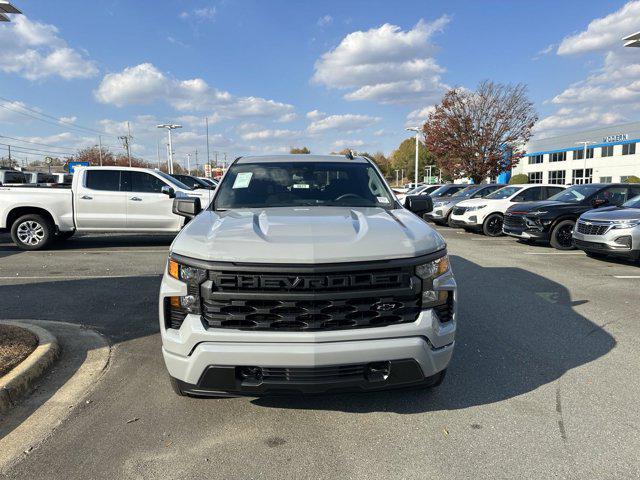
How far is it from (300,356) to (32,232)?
10.6 m

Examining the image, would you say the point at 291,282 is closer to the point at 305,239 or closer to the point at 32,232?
the point at 305,239

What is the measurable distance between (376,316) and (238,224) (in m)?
1.20

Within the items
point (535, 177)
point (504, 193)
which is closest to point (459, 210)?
point (504, 193)

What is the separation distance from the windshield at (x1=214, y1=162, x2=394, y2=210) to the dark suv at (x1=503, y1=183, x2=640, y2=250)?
821 cm

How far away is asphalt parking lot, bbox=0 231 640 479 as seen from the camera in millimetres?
2695

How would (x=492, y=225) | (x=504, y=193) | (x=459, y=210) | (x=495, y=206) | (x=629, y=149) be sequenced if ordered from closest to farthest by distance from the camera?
(x=495, y=206)
(x=492, y=225)
(x=504, y=193)
(x=459, y=210)
(x=629, y=149)

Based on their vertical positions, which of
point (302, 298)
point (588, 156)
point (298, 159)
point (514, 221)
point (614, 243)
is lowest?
point (614, 243)

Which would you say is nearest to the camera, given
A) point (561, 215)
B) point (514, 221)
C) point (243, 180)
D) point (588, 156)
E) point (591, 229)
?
point (243, 180)

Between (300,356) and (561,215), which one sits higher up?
(561,215)

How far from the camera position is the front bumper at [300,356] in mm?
2727

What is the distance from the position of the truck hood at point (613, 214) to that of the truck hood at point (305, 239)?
7.28 m

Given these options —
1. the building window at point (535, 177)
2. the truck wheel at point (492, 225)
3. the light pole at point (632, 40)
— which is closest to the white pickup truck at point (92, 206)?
the truck wheel at point (492, 225)

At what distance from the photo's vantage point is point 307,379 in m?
2.75

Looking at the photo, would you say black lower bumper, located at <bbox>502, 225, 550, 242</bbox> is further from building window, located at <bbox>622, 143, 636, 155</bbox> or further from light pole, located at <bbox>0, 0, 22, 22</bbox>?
building window, located at <bbox>622, 143, 636, 155</bbox>
